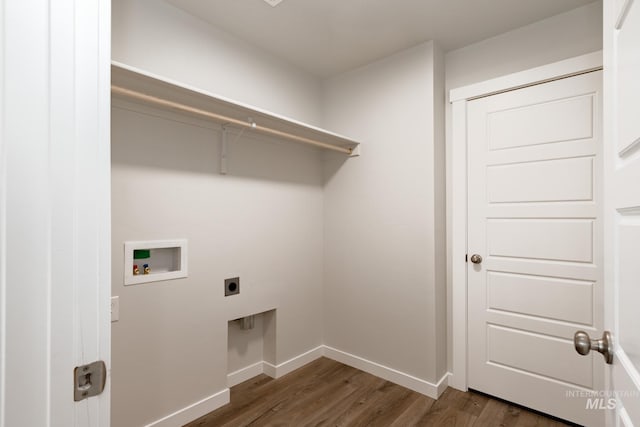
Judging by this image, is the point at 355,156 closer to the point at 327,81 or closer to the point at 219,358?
the point at 327,81

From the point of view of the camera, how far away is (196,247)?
76.5 inches

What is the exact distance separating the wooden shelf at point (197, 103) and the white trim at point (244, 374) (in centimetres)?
179

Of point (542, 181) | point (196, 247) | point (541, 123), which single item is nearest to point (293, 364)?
point (196, 247)

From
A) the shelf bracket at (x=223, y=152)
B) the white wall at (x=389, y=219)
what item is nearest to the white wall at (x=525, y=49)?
the white wall at (x=389, y=219)

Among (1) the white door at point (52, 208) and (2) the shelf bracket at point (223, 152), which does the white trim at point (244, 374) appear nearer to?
(2) the shelf bracket at point (223, 152)

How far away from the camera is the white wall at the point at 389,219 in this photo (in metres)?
2.24

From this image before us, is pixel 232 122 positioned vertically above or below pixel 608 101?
above

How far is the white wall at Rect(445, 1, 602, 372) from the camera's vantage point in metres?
1.84

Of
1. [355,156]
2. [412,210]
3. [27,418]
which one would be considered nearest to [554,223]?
[412,210]

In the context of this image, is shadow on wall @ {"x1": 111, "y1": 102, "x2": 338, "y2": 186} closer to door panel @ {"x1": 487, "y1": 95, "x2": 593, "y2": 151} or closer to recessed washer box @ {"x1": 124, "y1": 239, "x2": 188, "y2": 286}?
recessed washer box @ {"x1": 124, "y1": 239, "x2": 188, "y2": 286}

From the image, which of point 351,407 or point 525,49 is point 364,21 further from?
point 351,407

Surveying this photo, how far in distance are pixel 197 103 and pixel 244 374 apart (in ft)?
6.43

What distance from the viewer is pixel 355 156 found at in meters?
2.65

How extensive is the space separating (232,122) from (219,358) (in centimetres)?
154
